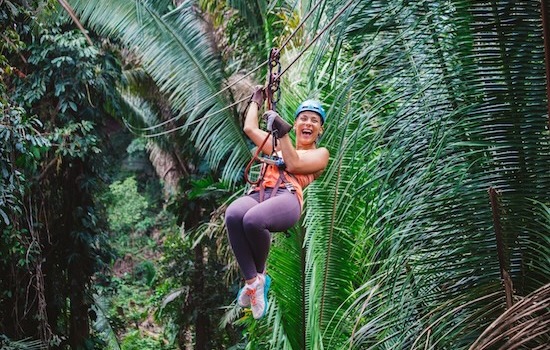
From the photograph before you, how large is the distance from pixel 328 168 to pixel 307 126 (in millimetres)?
1890

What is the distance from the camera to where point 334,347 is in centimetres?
595

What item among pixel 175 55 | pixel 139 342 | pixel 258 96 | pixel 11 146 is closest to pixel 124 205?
pixel 139 342

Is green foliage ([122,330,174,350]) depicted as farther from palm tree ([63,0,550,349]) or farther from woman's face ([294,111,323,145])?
palm tree ([63,0,550,349])

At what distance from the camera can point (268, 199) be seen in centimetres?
395

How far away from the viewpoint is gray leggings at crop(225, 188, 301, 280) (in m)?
3.80

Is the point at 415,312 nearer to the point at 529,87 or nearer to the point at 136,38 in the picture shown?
the point at 529,87

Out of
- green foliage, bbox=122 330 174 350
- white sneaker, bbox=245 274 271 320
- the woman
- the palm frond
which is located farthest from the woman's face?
green foliage, bbox=122 330 174 350

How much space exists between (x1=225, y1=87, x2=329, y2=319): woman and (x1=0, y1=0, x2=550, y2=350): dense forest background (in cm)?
19

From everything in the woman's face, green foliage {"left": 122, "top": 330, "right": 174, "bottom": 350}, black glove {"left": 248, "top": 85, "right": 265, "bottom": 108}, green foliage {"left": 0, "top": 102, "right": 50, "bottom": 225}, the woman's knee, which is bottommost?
the woman's knee


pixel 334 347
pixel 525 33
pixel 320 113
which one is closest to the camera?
pixel 525 33

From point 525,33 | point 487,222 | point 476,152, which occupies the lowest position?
point 487,222

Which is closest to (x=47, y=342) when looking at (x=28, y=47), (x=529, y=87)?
(x=28, y=47)

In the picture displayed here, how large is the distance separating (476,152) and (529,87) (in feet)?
1.12

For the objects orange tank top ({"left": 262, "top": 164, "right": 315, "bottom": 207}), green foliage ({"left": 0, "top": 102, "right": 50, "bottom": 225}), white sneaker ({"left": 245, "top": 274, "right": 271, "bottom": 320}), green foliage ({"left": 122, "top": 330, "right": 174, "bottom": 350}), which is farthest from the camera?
green foliage ({"left": 122, "top": 330, "right": 174, "bottom": 350})
